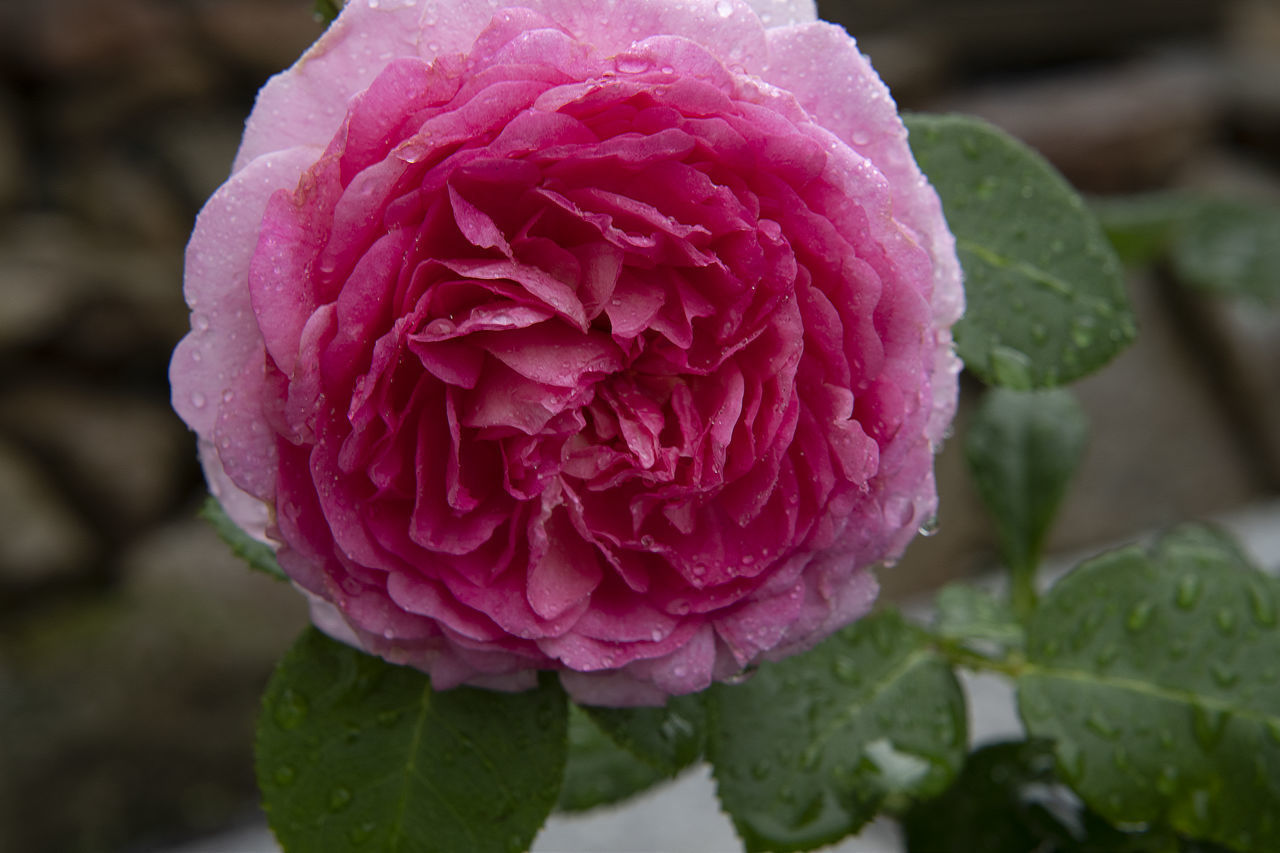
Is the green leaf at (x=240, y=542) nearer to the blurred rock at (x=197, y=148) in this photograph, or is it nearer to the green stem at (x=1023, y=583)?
the green stem at (x=1023, y=583)

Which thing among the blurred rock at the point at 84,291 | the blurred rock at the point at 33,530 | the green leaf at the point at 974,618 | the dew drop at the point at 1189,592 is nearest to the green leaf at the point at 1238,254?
the green leaf at the point at 974,618

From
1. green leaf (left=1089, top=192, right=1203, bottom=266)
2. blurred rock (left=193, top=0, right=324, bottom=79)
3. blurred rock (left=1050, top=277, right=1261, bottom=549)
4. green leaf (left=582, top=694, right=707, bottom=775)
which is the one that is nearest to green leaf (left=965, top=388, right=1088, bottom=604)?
green leaf (left=1089, top=192, right=1203, bottom=266)

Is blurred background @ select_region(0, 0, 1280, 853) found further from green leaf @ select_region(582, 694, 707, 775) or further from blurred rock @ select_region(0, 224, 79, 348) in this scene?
green leaf @ select_region(582, 694, 707, 775)

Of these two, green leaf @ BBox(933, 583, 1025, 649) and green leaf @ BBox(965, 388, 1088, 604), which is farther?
green leaf @ BBox(965, 388, 1088, 604)

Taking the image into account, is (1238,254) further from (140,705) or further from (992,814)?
(140,705)

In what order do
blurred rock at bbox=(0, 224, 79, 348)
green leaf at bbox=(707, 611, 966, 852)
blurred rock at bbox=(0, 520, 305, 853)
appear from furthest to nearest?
blurred rock at bbox=(0, 224, 79, 348) → blurred rock at bbox=(0, 520, 305, 853) → green leaf at bbox=(707, 611, 966, 852)

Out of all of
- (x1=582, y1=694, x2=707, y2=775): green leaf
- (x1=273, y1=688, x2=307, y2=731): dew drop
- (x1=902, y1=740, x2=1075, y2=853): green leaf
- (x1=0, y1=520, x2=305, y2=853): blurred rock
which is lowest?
(x1=0, y1=520, x2=305, y2=853): blurred rock
